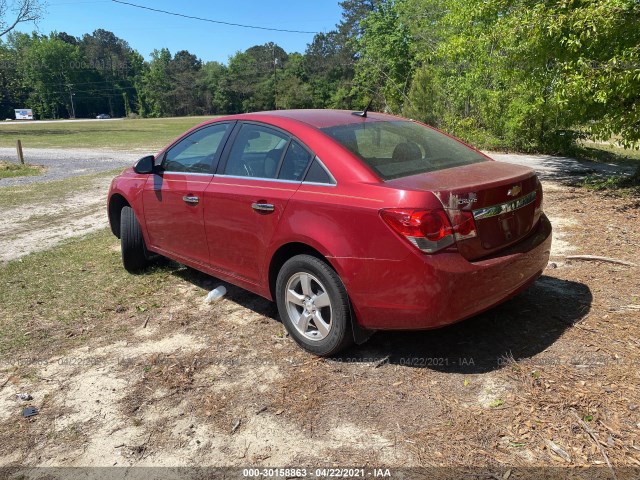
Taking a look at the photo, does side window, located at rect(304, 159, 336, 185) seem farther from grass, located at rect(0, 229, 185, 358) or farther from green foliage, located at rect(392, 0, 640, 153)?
green foliage, located at rect(392, 0, 640, 153)

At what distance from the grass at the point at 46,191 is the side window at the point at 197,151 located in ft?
23.7

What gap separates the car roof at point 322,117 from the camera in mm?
3827

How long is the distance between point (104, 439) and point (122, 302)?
2.13 meters

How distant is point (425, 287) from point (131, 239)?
139 inches

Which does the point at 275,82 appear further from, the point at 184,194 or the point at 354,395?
the point at 354,395

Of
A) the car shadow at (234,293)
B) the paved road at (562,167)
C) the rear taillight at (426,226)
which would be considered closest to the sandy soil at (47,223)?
the car shadow at (234,293)

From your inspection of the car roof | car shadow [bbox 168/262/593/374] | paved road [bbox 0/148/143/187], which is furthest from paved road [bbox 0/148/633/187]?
the car roof

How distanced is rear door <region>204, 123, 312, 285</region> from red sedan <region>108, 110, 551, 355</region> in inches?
0.4

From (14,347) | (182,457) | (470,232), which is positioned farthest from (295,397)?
(14,347)

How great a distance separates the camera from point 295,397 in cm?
309

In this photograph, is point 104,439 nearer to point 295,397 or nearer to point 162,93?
point 295,397

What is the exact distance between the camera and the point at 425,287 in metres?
2.89

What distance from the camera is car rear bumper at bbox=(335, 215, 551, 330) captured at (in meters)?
2.88

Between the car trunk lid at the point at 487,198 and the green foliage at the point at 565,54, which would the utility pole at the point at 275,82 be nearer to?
the green foliage at the point at 565,54
